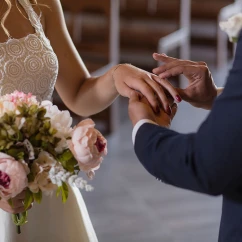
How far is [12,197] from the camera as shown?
1991mm

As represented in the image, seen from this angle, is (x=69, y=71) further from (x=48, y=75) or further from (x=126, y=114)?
(x=126, y=114)

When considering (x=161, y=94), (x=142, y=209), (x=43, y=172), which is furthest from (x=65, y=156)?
(x=142, y=209)

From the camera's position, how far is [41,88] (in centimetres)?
268

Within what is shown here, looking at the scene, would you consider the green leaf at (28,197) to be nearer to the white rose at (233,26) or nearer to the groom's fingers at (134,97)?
the groom's fingers at (134,97)

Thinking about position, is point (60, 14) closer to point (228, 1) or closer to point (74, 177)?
point (74, 177)

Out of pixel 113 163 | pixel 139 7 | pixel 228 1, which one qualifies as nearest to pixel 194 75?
pixel 113 163

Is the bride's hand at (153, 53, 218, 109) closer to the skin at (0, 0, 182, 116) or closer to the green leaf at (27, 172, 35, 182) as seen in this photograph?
the skin at (0, 0, 182, 116)

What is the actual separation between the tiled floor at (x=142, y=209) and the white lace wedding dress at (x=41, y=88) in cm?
206

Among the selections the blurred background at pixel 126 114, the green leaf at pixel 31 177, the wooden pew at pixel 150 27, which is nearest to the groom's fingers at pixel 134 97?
the green leaf at pixel 31 177

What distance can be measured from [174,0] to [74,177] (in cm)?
742

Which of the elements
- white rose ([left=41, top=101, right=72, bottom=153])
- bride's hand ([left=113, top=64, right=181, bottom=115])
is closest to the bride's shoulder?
bride's hand ([left=113, top=64, right=181, bottom=115])

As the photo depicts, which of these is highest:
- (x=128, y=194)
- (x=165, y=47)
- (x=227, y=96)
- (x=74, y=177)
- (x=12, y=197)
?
(x=227, y=96)

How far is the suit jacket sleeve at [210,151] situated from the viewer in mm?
1625

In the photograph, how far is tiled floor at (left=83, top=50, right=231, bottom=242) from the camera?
478 cm
